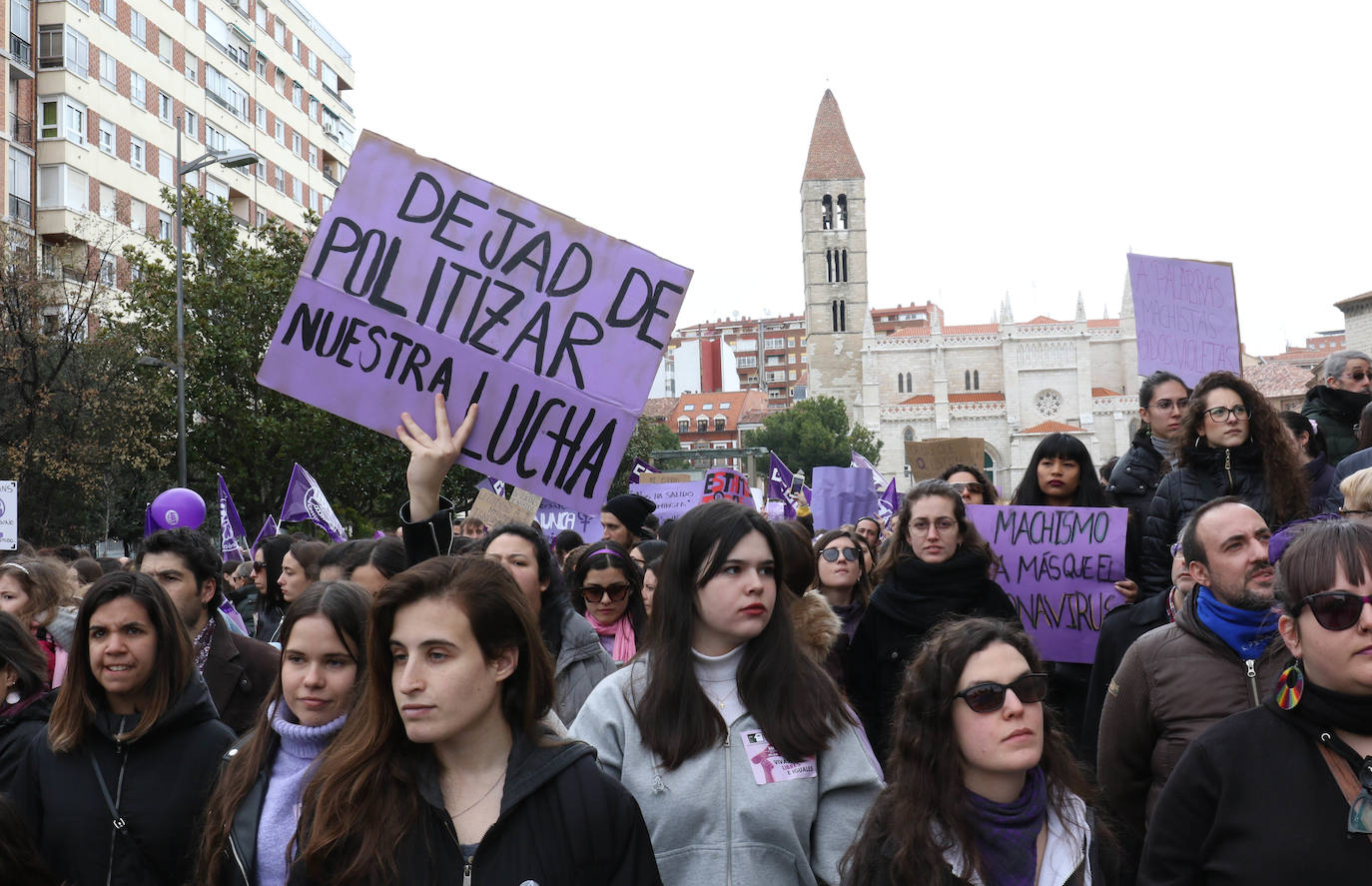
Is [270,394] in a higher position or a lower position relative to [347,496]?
higher

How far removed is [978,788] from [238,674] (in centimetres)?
284

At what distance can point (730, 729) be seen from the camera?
3080mm

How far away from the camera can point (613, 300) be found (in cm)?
456

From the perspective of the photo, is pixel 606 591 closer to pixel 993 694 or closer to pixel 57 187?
pixel 993 694

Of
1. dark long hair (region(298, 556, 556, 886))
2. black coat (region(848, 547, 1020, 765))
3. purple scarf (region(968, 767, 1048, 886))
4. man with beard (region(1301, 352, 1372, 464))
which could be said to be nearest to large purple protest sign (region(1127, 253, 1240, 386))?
man with beard (region(1301, 352, 1372, 464))

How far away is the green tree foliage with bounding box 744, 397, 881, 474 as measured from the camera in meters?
92.2

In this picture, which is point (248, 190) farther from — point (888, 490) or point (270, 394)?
point (888, 490)

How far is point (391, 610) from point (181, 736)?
1116 mm

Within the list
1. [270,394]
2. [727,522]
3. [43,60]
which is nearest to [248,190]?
[43,60]

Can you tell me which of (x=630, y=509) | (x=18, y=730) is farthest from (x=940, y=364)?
(x=18, y=730)

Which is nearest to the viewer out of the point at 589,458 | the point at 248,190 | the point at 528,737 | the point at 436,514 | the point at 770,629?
the point at 528,737

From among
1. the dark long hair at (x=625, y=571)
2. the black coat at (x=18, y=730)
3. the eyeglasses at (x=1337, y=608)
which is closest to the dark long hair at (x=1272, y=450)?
the dark long hair at (x=625, y=571)

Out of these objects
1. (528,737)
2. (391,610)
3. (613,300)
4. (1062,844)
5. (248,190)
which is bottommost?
(1062,844)

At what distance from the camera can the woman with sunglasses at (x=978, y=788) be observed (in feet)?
8.92
